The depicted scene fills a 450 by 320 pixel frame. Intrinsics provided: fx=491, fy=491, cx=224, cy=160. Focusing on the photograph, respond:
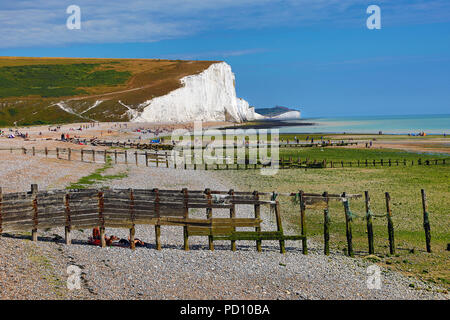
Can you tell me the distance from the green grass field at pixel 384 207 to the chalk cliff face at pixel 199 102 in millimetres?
98020

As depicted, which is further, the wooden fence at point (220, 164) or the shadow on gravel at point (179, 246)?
the wooden fence at point (220, 164)

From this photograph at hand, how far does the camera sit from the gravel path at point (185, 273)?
1326 centimetres

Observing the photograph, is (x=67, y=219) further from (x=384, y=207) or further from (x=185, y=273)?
(x=384, y=207)

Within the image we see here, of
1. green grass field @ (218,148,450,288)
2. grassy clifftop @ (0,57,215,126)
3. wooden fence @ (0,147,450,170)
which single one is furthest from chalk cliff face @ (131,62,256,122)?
green grass field @ (218,148,450,288)

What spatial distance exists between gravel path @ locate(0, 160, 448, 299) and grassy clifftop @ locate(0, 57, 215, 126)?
116115 millimetres

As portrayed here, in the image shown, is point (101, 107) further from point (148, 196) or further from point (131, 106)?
point (148, 196)

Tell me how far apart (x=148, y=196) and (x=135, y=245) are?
6.17 feet

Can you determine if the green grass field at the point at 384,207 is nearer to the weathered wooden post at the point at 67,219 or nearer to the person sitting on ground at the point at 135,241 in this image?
the person sitting on ground at the point at 135,241

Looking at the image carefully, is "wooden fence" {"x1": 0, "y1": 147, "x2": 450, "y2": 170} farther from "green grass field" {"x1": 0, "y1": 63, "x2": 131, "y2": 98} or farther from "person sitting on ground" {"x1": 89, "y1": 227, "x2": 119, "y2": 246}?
"green grass field" {"x1": 0, "y1": 63, "x2": 131, "y2": 98}

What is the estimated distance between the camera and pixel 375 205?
2830 centimetres

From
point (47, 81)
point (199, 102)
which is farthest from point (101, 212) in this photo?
point (47, 81)

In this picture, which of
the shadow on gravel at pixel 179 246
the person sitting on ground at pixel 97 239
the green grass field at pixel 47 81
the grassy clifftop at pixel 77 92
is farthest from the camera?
the green grass field at pixel 47 81

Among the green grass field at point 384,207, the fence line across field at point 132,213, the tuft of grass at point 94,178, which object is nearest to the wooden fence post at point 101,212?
the fence line across field at point 132,213
